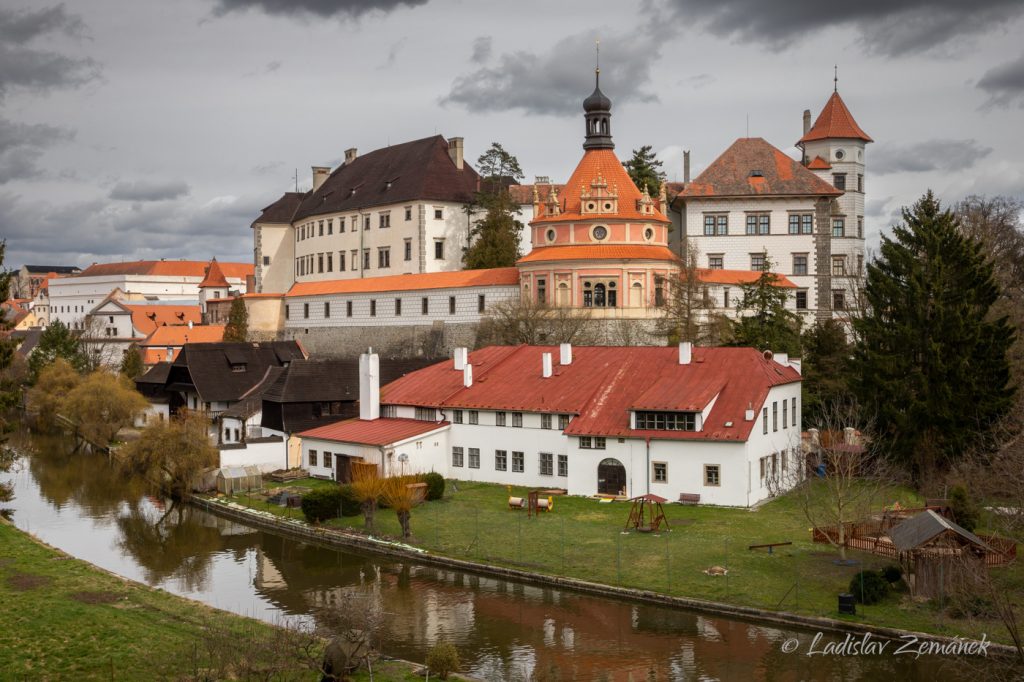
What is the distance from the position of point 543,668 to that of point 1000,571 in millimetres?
10385

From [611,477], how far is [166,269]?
126744 millimetres

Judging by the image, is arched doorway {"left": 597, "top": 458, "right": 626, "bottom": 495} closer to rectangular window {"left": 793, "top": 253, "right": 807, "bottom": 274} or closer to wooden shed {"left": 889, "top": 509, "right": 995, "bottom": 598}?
wooden shed {"left": 889, "top": 509, "right": 995, "bottom": 598}

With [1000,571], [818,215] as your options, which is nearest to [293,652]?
[1000,571]

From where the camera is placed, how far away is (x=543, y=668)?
19609 millimetres

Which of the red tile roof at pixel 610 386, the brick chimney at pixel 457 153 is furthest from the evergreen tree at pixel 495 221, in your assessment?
the red tile roof at pixel 610 386

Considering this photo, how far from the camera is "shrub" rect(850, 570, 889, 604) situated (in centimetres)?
2158

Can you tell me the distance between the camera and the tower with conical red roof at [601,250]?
5481 cm

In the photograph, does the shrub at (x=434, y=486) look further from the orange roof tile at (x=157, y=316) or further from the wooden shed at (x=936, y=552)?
the orange roof tile at (x=157, y=316)

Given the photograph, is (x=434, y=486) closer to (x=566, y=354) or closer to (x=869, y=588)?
(x=566, y=354)

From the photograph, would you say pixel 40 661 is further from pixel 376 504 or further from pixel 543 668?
pixel 376 504

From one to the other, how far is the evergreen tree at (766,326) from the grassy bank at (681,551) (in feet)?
52.3

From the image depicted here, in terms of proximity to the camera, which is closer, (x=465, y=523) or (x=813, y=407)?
(x=465, y=523)

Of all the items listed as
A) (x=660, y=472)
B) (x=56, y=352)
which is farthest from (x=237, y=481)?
(x=56, y=352)

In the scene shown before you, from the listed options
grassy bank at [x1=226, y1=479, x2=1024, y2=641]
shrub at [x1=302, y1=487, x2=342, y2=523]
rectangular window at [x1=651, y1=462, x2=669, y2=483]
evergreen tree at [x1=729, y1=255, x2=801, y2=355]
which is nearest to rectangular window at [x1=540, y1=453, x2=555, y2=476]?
grassy bank at [x1=226, y1=479, x2=1024, y2=641]
